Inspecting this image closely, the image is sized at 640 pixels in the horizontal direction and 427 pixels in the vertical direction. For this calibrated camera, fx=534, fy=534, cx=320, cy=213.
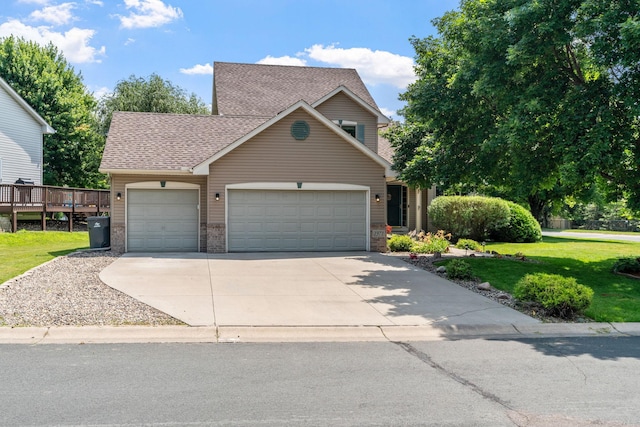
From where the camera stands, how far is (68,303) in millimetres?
9328

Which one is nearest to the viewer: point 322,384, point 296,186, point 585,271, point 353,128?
point 322,384

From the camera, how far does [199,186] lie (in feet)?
61.9

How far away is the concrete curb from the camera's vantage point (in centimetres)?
754

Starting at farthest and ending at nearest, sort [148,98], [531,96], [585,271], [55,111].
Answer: [148,98] → [55,111] → [585,271] → [531,96]


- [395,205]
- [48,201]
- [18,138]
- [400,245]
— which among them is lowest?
[400,245]

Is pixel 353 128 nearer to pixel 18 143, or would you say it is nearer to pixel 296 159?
pixel 296 159

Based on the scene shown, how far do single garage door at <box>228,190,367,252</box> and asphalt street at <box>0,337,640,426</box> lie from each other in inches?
437

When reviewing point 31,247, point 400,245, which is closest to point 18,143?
point 31,247

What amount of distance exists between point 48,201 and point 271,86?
12.0 m

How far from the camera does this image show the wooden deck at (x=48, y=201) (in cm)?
2311

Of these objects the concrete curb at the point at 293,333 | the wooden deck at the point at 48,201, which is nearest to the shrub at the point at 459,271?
the concrete curb at the point at 293,333

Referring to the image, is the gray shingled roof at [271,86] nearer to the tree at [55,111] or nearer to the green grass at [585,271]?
the green grass at [585,271]

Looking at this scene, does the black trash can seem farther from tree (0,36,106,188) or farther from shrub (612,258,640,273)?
tree (0,36,106,188)

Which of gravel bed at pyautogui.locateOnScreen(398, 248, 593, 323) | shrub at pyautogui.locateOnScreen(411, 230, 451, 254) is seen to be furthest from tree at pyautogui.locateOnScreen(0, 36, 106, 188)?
gravel bed at pyautogui.locateOnScreen(398, 248, 593, 323)
